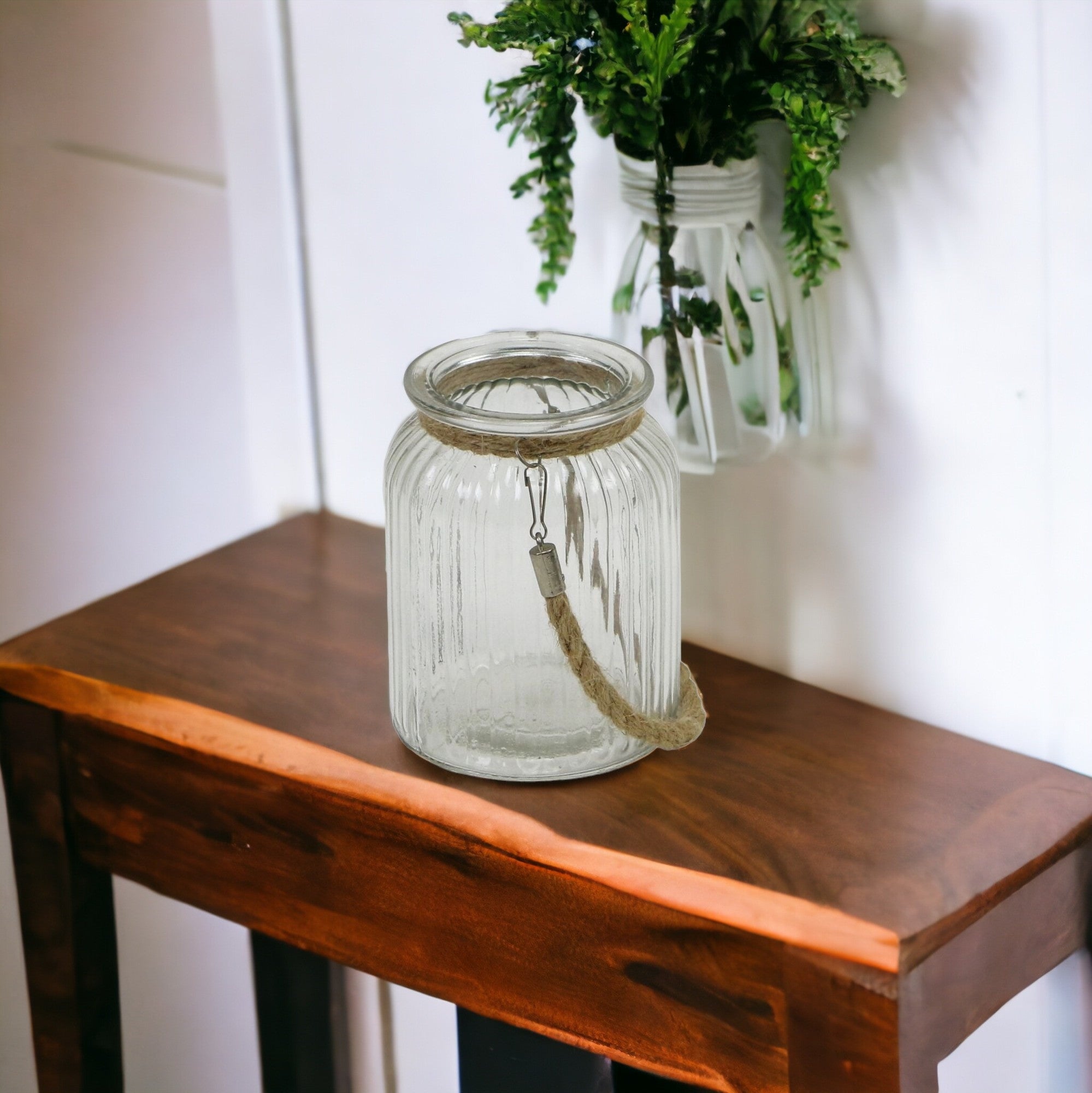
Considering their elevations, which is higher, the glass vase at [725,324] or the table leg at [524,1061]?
the glass vase at [725,324]

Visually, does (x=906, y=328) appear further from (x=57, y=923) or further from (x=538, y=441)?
(x=57, y=923)

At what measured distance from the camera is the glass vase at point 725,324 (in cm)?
65

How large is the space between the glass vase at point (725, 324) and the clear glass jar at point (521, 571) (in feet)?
0.11

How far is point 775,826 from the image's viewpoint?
62 centimetres

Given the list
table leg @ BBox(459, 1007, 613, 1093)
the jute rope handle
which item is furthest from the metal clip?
table leg @ BBox(459, 1007, 613, 1093)

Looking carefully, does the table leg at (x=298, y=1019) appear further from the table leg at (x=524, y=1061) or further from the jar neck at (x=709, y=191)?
the jar neck at (x=709, y=191)

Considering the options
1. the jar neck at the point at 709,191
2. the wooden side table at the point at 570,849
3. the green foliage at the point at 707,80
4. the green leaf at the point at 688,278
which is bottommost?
the wooden side table at the point at 570,849

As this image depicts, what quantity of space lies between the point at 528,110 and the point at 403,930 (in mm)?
431

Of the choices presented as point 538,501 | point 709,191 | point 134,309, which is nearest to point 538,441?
point 538,501

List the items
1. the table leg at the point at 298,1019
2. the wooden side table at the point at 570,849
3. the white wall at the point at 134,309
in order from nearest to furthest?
1. the wooden side table at the point at 570,849
2. the white wall at the point at 134,309
3. the table leg at the point at 298,1019

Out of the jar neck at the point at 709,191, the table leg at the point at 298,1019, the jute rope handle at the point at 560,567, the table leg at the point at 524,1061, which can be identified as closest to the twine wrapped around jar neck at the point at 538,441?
the jute rope handle at the point at 560,567

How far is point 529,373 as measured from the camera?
2.24 ft

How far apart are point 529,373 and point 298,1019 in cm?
66

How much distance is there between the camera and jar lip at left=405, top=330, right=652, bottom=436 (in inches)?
23.7
